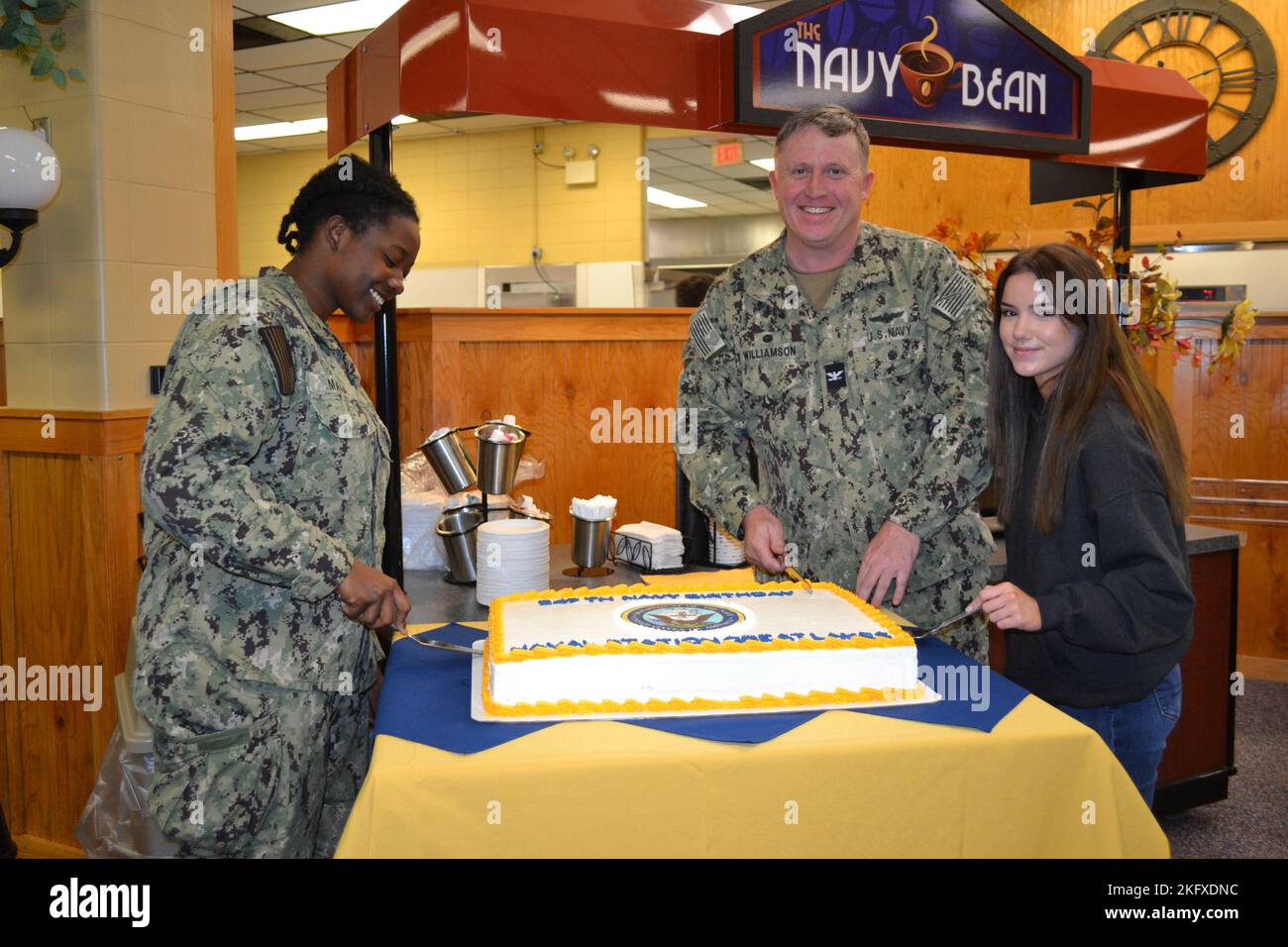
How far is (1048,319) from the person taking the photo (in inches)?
61.7

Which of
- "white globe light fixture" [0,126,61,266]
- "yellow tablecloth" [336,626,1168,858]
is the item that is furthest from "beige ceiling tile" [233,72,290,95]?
"yellow tablecloth" [336,626,1168,858]

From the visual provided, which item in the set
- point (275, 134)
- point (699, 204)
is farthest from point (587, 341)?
point (699, 204)

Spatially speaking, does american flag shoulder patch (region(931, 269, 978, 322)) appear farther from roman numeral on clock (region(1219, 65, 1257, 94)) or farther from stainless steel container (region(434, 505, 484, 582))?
roman numeral on clock (region(1219, 65, 1257, 94))

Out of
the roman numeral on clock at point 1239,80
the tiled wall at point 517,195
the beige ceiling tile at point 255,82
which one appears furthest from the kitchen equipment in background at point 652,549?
the tiled wall at point 517,195

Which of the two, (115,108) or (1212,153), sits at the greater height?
(1212,153)

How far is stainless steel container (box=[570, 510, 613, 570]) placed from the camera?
7.62ft

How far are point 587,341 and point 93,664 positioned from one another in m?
2.22

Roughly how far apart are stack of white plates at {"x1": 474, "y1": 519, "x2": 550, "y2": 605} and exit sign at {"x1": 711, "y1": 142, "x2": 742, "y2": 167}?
807 cm

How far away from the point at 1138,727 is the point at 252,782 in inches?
53.6

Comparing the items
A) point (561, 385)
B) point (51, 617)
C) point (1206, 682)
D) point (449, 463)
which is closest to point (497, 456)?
point (449, 463)

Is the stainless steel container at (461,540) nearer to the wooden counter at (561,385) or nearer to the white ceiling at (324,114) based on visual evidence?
the wooden counter at (561,385)

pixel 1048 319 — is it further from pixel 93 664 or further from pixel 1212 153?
pixel 1212 153

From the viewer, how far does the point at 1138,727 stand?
158 cm

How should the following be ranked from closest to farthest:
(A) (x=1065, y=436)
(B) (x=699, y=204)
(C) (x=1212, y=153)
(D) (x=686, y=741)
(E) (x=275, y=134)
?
(D) (x=686, y=741), (A) (x=1065, y=436), (C) (x=1212, y=153), (E) (x=275, y=134), (B) (x=699, y=204)
